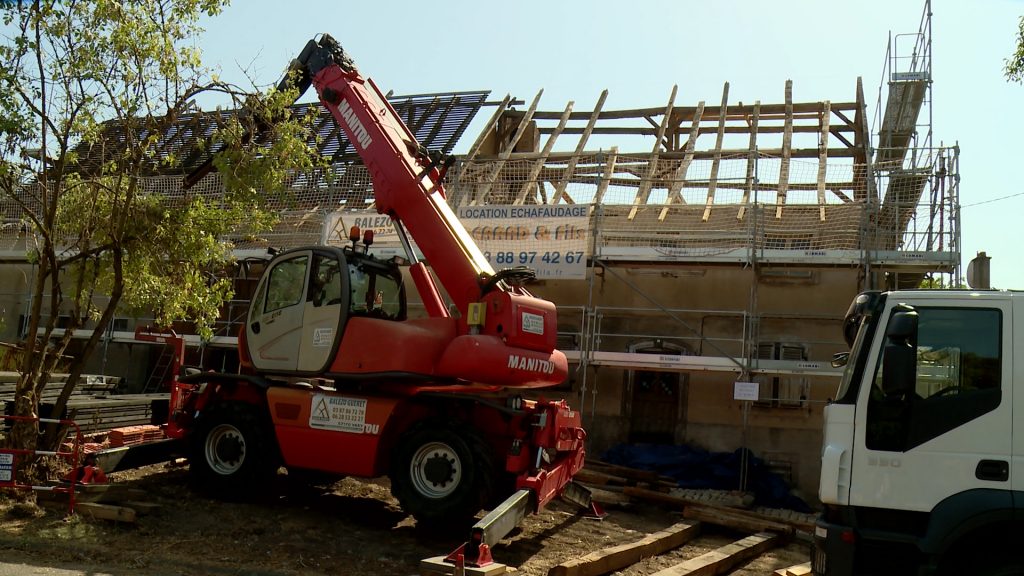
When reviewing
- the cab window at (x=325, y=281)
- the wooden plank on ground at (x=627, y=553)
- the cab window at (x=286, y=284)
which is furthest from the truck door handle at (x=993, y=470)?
the cab window at (x=286, y=284)

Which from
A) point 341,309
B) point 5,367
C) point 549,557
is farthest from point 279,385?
point 5,367

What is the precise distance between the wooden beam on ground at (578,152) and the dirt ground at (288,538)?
6.28m

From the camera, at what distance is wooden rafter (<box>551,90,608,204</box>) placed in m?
15.0

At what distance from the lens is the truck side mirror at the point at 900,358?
502 cm

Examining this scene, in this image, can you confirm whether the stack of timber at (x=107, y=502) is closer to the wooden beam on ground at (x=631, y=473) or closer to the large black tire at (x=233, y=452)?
the large black tire at (x=233, y=452)

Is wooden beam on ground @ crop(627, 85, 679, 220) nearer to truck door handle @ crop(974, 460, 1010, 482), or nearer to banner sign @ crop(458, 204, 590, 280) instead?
banner sign @ crop(458, 204, 590, 280)

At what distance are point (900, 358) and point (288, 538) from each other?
5.60m

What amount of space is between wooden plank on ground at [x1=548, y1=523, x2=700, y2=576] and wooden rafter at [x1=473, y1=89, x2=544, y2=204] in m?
7.52

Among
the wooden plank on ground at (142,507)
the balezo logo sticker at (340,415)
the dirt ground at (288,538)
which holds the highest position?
the balezo logo sticker at (340,415)

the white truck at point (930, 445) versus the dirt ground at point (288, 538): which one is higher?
the white truck at point (930, 445)

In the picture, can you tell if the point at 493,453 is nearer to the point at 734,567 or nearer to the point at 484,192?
the point at 734,567

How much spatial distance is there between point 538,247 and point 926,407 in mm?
9046

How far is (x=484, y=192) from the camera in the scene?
15453mm

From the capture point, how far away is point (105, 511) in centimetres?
805
